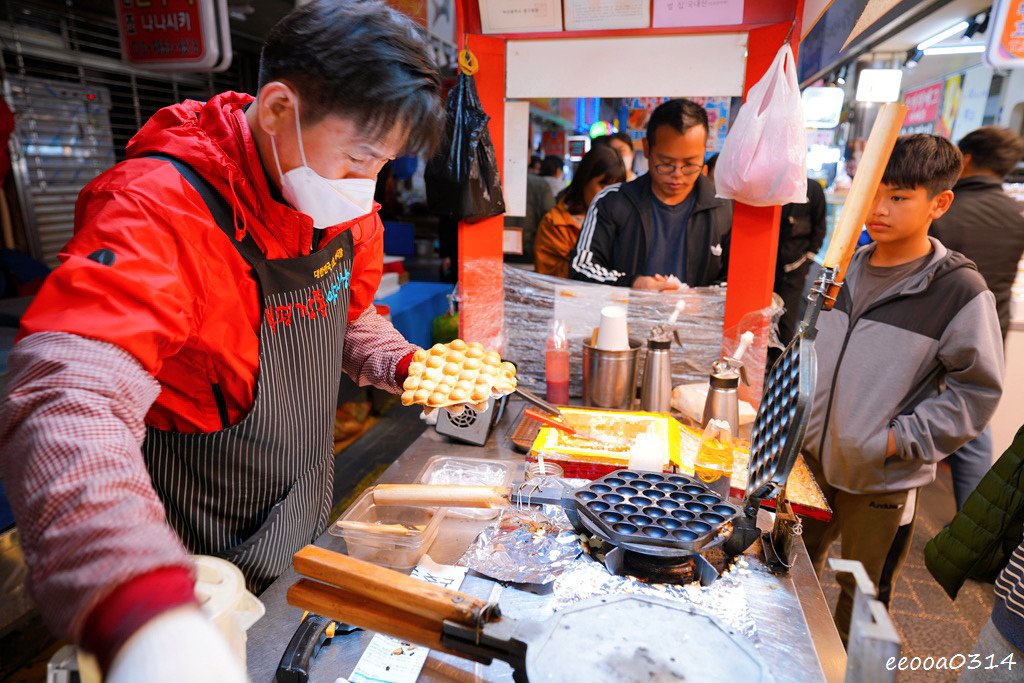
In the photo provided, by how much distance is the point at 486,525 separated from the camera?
4.97 ft

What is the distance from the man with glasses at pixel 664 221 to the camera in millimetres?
2518

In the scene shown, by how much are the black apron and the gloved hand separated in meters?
0.81

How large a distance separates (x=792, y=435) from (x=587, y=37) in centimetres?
192

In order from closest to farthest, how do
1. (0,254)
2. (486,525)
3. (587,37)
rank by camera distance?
(486,525)
(587,37)
(0,254)

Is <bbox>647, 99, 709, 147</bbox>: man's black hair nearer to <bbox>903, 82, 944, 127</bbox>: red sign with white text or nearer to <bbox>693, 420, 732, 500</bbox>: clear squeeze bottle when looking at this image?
<bbox>693, 420, 732, 500</bbox>: clear squeeze bottle

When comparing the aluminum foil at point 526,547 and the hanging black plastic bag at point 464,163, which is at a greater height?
the hanging black plastic bag at point 464,163

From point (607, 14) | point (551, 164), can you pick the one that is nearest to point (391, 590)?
point (607, 14)

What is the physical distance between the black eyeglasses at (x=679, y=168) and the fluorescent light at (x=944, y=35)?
6.77m

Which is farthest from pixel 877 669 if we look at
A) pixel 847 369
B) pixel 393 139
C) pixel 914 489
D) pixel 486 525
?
pixel 914 489

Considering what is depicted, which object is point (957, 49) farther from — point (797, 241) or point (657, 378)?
point (657, 378)

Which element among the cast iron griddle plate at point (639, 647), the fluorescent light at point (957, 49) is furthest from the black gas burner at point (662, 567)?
the fluorescent light at point (957, 49)

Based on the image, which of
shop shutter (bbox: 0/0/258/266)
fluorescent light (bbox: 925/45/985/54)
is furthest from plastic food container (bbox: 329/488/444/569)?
fluorescent light (bbox: 925/45/985/54)

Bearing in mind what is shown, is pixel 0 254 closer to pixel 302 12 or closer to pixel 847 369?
pixel 302 12

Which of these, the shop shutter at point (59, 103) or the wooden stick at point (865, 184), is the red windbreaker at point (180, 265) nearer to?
the wooden stick at point (865, 184)
